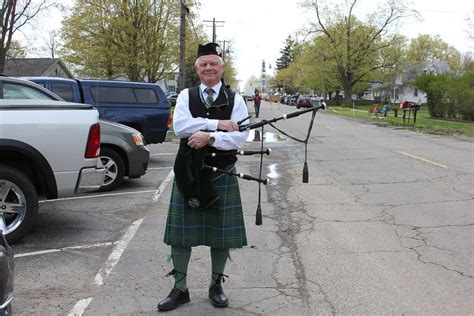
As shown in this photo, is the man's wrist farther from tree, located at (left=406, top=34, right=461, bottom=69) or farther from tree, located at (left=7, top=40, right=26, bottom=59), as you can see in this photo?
tree, located at (left=406, top=34, right=461, bottom=69)

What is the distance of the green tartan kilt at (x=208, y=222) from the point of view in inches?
147

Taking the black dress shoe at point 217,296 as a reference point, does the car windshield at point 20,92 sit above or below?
above

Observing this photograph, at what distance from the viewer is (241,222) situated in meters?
3.84

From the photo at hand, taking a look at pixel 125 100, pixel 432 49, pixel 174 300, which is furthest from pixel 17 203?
pixel 432 49

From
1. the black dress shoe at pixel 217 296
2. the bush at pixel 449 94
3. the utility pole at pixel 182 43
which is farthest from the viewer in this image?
the bush at pixel 449 94

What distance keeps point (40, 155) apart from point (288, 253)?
110 inches

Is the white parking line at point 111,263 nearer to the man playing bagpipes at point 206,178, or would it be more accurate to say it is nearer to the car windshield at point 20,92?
the man playing bagpipes at point 206,178

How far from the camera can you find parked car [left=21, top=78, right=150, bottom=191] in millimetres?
8438

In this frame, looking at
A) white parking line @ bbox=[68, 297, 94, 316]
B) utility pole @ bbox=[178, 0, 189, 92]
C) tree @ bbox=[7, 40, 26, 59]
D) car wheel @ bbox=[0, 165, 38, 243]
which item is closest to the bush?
utility pole @ bbox=[178, 0, 189, 92]

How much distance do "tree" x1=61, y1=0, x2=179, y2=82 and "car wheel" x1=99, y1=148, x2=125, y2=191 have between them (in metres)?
27.5

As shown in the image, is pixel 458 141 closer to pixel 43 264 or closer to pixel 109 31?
pixel 43 264

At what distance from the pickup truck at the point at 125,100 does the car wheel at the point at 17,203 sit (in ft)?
19.9

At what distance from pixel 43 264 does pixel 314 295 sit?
2.57 metres

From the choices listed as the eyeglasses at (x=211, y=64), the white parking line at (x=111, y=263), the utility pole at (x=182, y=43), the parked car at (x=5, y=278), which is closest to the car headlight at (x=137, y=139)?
the white parking line at (x=111, y=263)
